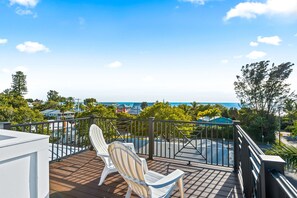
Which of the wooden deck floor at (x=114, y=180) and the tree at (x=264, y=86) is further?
the tree at (x=264, y=86)

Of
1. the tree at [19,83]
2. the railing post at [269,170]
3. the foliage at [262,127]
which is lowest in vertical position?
the foliage at [262,127]

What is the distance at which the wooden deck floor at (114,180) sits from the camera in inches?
121

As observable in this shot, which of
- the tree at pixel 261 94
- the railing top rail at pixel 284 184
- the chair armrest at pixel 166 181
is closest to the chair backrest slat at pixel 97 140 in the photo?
the chair armrest at pixel 166 181

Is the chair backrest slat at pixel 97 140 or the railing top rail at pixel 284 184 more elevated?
the railing top rail at pixel 284 184

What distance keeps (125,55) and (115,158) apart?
377 inches

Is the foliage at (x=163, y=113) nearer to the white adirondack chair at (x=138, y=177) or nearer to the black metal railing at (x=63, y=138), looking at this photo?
the black metal railing at (x=63, y=138)

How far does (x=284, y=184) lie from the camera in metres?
1.00

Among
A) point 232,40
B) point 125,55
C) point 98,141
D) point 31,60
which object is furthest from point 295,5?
point 31,60

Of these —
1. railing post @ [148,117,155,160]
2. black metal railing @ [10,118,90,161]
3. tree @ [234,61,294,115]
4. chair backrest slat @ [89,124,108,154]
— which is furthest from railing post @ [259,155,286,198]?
tree @ [234,61,294,115]

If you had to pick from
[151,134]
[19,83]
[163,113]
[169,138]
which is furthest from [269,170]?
[19,83]

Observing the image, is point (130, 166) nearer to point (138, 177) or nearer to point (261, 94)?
point (138, 177)

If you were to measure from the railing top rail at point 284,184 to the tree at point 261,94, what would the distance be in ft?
76.6

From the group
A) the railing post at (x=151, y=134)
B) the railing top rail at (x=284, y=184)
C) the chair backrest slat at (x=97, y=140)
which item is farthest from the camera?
the railing post at (x=151, y=134)

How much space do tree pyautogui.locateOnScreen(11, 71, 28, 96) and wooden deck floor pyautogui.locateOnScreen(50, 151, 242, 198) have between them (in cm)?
2944
